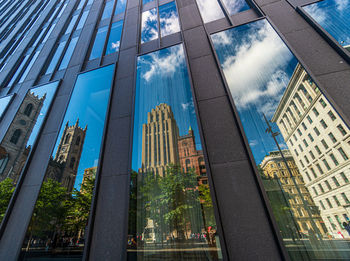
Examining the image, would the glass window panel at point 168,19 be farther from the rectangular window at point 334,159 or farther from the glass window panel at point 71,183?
the rectangular window at point 334,159

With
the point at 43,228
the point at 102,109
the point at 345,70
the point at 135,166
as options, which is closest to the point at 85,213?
the point at 43,228

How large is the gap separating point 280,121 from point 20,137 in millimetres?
10104

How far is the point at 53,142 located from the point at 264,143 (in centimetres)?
770

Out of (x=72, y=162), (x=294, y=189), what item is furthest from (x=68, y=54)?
(x=294, y=189)

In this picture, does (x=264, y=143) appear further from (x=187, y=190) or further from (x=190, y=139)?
(x=187, y=190)

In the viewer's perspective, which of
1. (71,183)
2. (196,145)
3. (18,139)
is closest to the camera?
(196,145)

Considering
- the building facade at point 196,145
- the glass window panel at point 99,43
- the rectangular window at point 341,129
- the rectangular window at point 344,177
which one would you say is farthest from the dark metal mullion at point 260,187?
the glass window panel at point 99,43

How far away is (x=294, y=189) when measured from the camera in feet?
14.4

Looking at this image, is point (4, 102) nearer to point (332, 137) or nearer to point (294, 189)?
point (294, 189)

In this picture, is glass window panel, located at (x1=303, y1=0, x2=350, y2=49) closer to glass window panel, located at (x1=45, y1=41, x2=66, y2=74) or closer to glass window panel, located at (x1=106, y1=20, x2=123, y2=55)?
glass window panel, located at (x1=106, y1=20, x2=123, y2=55)

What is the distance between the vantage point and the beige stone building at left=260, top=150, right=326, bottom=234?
3.95 metres

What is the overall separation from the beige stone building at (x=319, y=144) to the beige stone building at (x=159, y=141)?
126 inches

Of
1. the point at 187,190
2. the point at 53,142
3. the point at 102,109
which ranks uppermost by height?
the point at 102,109

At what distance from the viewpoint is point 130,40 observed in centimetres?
946
